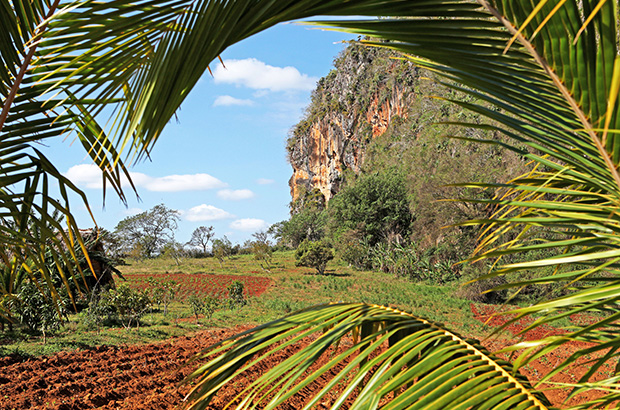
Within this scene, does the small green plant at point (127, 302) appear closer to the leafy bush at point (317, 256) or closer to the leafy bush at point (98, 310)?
the leafy bush at point (98, 310)

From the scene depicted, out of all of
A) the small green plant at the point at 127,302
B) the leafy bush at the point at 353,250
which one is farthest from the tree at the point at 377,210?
the small green plant at the point at 127,302

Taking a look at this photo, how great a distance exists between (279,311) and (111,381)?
8637 millimetres

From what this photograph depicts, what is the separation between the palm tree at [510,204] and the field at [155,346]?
0.16 meters

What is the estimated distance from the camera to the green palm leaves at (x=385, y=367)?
0.96m

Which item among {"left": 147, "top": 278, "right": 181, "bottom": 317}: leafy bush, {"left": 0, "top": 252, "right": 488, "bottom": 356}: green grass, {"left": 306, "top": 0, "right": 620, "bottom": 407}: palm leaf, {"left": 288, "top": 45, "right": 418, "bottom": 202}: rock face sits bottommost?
{"left": 0, "top": 252, "right": 488, "bottom": 356}: green grass

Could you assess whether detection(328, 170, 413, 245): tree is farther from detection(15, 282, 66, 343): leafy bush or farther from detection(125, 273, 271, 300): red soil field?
detection(15, 282, 66, 343): leafy bush

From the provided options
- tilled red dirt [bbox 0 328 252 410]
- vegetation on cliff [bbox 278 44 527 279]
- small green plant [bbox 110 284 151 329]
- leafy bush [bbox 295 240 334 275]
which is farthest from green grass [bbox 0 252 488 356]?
vegetation on cliff [bbox 278 44 527 279]

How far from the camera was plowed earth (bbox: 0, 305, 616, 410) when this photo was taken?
5.12 meters

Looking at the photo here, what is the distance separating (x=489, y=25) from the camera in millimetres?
1091

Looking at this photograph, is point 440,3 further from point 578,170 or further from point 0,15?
point 0,15

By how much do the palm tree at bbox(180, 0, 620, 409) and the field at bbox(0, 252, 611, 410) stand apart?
6.1 inches

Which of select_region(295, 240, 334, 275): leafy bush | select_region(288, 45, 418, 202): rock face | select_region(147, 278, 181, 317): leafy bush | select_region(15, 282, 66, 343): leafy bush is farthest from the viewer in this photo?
select_region(288, 45, 418, 202): rock face

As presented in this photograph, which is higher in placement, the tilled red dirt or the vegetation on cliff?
the vegetation on cliff

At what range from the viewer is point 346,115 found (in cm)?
5550
